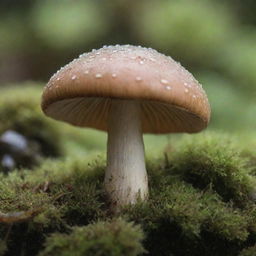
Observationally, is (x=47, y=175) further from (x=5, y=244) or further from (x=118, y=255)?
(x=118, y=255)

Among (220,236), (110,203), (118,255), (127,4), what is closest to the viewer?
(118,255)

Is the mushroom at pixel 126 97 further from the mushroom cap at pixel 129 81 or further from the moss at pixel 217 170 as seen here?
the moss at pixel 217 170

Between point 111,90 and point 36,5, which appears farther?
point 36,5

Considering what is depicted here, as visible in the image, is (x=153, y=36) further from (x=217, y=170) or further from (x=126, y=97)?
(x=126, y=97)

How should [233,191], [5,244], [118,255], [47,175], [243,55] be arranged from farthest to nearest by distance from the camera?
1. [243,55]
2. [47,175]
3. [233,191]
4. [5,244]
5. [118,255]

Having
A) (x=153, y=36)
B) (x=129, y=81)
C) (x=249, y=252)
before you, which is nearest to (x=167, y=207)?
(x=249, y=252)

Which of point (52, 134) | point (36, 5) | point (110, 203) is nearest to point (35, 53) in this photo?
point (36, 5)
